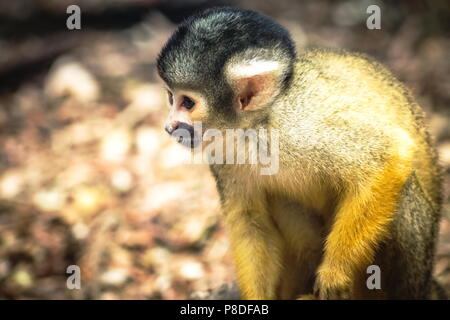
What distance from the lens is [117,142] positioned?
6145 millimetres

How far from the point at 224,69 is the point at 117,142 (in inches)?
125

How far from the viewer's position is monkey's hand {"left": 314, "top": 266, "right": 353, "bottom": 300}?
10.8 ft

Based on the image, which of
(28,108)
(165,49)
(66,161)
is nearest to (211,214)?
(66,161)

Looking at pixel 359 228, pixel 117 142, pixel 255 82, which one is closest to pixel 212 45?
pixel 255 82

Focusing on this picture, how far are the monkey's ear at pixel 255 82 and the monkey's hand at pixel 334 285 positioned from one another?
3.18 feet

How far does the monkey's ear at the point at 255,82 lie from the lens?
10.3ft

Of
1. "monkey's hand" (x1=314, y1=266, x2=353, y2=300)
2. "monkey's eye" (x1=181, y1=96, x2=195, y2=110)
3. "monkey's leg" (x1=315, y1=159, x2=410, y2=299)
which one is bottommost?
"monkey's hand" (x1=314, y1=266, x2=353, y2=300)

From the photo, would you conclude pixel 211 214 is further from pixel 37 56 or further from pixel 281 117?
pixel 37 56

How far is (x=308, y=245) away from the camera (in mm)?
3727

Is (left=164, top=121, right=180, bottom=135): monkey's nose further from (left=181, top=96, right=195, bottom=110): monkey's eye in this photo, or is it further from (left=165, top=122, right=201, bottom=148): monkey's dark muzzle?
(left=181, top=96, right=195, bottom=110): monkey's eye

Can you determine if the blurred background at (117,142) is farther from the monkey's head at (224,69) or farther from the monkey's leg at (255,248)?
the monkey's head at (224,69)

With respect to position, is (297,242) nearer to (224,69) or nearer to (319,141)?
(319,141)

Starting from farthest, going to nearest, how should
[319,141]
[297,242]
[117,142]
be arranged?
[117,142], [297,242], [319,141]

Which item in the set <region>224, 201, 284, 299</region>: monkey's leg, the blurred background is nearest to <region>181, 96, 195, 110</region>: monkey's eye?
<region>224, 201, 284, 299</region>: monkey's leg
